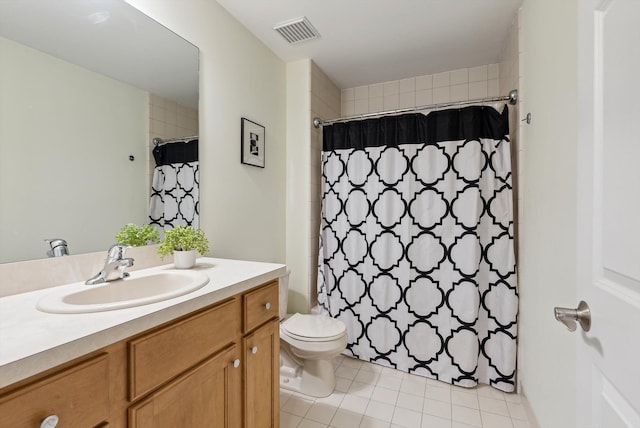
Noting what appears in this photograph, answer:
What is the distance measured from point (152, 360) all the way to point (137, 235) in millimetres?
719

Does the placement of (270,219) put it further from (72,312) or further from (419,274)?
(72,312)

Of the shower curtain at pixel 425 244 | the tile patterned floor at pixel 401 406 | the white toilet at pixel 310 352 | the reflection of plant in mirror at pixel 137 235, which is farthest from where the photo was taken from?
the shower curtain at pixel 425 244

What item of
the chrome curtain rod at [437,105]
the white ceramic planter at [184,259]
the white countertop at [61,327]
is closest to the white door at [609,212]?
the white countertop at [61,327]

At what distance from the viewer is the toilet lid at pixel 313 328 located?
67.1 inches

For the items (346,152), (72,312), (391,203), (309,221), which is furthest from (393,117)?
(72,312)

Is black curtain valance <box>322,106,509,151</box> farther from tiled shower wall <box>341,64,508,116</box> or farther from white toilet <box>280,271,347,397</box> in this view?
white toilet <box>280,271,347,397</box>

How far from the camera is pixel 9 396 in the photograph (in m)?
0.51

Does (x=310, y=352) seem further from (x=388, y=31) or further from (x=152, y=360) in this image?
(x=388, y=31)

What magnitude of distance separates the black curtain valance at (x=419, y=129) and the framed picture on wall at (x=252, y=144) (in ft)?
1.87

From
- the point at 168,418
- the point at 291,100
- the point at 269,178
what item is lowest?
the point at 168,418

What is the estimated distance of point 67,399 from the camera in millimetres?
592

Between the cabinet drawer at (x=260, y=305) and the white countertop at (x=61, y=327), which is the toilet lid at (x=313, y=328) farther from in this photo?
the white countertop at (x=61, y=327)

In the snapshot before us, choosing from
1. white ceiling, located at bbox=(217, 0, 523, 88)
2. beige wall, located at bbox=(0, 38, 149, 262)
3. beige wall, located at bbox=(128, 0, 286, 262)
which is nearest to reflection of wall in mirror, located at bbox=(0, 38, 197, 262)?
beige wall, located at bbox=(0, 38, 149, 262)

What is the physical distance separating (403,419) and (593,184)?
5.02 ft
